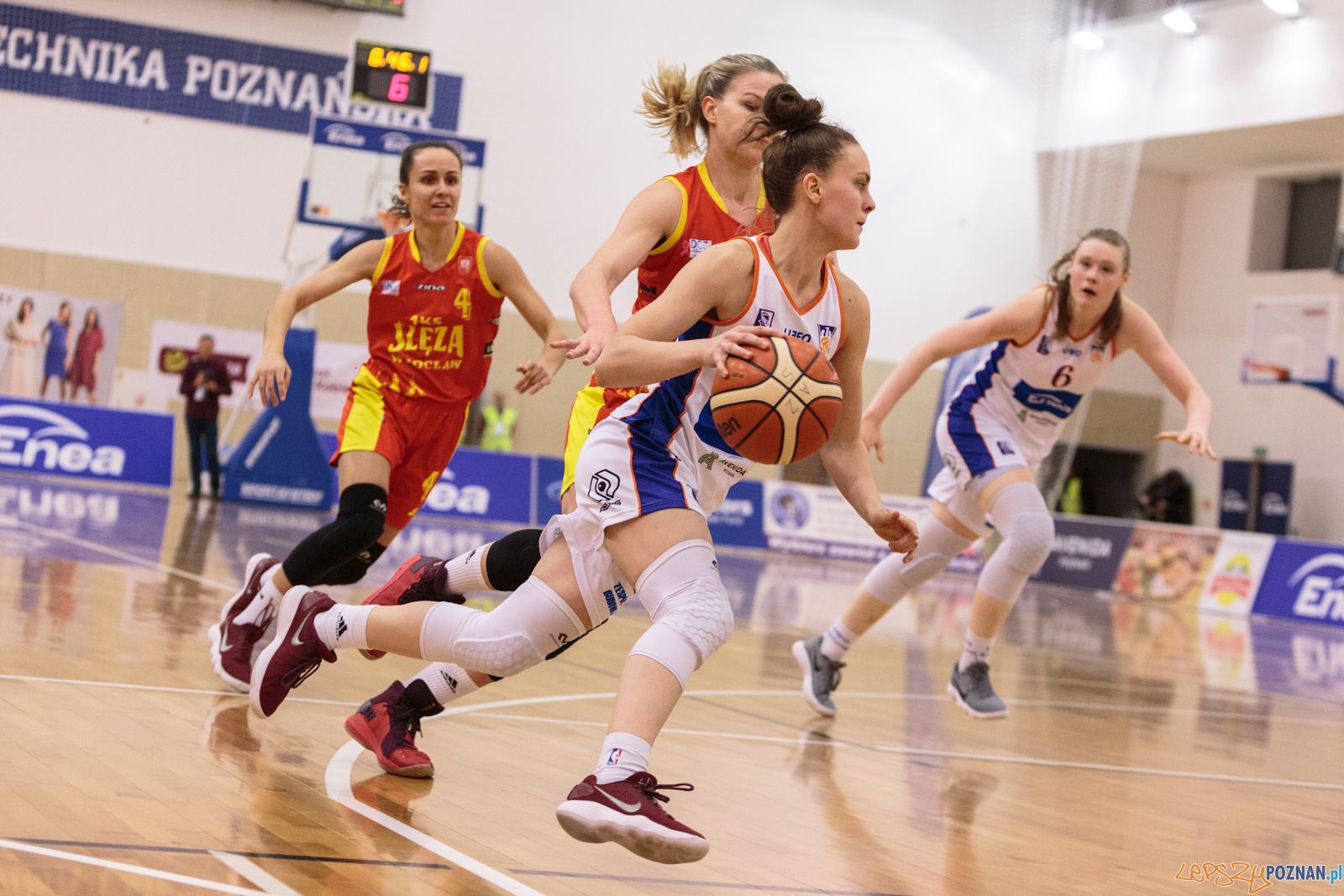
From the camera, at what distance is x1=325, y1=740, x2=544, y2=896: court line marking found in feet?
8.55

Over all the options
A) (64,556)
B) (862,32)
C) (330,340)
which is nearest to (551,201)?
(330,340)

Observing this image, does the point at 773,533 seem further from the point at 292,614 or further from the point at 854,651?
the point at 292,614

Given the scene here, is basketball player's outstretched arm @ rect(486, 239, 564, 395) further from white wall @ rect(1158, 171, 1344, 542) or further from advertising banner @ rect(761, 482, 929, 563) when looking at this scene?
white wall @ rect(1158, 171, 1344, 542)

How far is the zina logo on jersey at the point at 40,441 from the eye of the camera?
14.0 meters

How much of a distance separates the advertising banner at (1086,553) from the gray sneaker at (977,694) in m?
10.5

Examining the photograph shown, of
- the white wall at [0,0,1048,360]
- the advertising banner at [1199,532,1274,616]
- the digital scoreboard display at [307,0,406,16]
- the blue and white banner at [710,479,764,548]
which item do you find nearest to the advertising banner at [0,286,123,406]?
the white wall at [0,0,1048,360]

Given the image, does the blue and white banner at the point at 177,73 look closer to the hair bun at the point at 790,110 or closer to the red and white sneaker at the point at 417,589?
the red and white sneaker at the point at 417,589

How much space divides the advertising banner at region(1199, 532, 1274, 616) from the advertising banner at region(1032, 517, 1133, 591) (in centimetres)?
114

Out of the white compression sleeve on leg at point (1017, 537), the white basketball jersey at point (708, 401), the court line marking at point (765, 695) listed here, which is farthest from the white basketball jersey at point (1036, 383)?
the white basketball jersey at point (708, 401)

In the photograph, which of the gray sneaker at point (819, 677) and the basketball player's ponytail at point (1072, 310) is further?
the gray sneaker at point (819, 677)

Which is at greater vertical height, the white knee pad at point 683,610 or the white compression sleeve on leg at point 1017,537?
the white compression sleeve on leg at point 1017,537

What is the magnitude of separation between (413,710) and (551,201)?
606 inches

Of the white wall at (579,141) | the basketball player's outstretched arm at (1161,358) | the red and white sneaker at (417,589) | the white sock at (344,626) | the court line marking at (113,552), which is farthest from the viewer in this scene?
the white wall at (579,141)

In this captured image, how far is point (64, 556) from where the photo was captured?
721 centimetres
